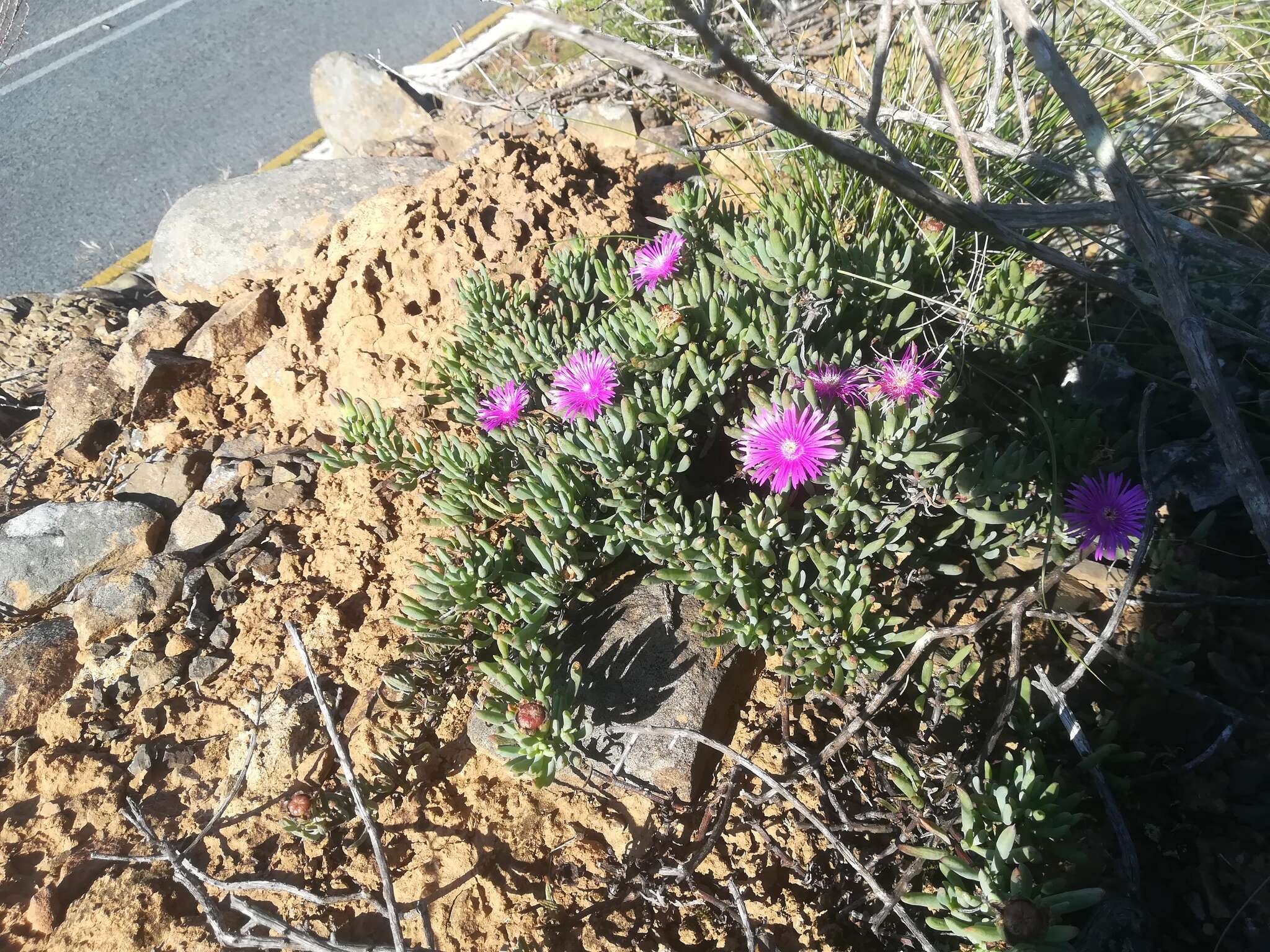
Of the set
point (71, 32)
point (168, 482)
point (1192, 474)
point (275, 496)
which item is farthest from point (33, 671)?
point (71, 32)

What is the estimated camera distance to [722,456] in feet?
8.07

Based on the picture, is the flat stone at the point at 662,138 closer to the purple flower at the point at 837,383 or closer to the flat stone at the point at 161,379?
the purple flower at the point at 837,383

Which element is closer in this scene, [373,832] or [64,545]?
[373,832]

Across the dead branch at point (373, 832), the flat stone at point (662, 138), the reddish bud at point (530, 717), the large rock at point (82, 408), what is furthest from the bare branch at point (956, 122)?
the large rock at point (82, 408)

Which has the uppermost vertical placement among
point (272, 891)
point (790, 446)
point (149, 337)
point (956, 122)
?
point (149, 337)

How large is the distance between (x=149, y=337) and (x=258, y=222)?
0.77 metres

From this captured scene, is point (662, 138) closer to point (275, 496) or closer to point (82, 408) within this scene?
point (275, 496)

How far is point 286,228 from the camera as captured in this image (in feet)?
12.6

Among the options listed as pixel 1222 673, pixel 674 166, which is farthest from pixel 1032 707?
pixel 674 166

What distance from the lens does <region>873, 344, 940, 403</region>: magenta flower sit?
2125mm

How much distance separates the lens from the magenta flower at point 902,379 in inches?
83.7

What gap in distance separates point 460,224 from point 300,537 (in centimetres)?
135

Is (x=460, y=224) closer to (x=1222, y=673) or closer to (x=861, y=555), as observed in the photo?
(x=861, y=555)

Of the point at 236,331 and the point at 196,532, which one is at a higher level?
the point at 236,331
